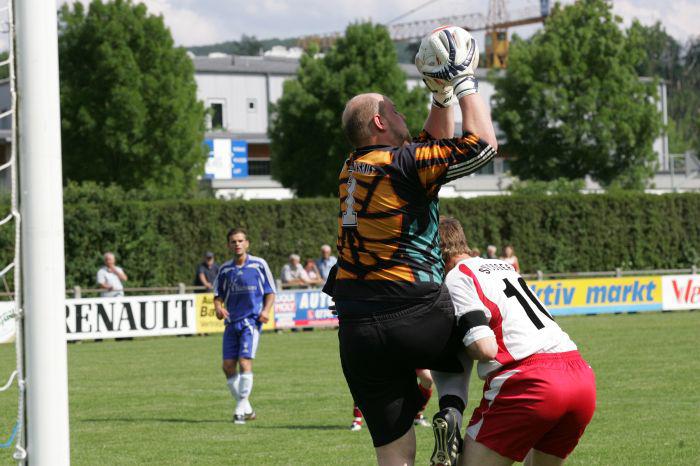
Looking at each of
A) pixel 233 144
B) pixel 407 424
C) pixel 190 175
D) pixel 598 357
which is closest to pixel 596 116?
pixel 190 175

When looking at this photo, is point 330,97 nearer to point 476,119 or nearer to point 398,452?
point 398,452

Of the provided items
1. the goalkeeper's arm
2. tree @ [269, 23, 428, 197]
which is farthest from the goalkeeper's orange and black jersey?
tree @ [269, 23, 428, 197]

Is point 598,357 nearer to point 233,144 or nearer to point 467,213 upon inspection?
point 467,213

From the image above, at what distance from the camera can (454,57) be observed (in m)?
4.98

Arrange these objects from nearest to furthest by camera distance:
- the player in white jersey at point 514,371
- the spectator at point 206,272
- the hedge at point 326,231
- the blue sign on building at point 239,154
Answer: the player in white jersey at point 514,371 → the spectator at point 206,272 → the hedge at point 326,231 → the blue sign on building at point 239,154

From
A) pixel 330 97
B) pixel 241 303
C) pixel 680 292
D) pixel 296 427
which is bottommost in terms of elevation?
pixel 680 292

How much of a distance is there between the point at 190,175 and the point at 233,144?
20.8 m

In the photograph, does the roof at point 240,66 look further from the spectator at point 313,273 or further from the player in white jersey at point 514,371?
the player in white jersey at point 514,371

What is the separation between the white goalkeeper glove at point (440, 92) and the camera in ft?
16.8

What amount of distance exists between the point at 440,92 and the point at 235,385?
8401 millimetres

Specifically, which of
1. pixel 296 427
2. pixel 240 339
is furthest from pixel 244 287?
pixel 296 427

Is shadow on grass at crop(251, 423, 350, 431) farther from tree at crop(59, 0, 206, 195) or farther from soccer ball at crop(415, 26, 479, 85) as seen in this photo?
tree at crop(59, 0, 206, 195)

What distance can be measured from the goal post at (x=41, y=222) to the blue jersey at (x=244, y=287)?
8345 mm


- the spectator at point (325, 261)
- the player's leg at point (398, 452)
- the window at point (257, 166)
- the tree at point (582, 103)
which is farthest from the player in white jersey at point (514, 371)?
the window at point (257, 166)
